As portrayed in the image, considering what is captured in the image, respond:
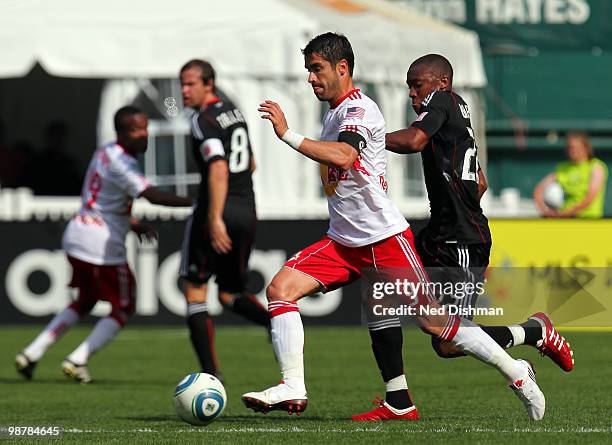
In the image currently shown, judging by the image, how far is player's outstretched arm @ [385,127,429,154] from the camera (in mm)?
7672

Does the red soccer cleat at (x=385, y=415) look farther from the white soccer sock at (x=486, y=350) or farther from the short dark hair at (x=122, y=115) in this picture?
the short dark hair at (x=122, y=115)

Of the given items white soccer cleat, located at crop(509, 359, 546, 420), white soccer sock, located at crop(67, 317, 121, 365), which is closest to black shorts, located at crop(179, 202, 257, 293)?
white soccer sock, located at crop(67, 317, 121, 365)

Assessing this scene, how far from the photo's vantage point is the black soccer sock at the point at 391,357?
26.7 ft

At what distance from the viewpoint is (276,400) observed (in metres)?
7.66

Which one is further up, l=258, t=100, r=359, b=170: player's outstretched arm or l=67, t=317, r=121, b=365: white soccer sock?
l=258, t=100, r=359, b=170: player's outstretched arm

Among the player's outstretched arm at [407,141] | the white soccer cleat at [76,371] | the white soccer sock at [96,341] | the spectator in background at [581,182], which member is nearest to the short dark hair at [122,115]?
the white soccer sock at [96,341]

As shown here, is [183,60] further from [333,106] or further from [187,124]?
[333,106]

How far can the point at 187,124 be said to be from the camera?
21.2m

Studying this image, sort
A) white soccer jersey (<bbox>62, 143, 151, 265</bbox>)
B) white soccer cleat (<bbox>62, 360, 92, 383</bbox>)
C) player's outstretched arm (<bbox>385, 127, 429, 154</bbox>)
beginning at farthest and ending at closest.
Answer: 1. white soccer jersey (<bbox>62, 143, 151, 265</bbox>)
2. white soccer cleat (<bbox>62, 360, 92, 383</bbox>)
3. player's outstretched arm (<bbox>385, 127, 429, 154</bbox>)

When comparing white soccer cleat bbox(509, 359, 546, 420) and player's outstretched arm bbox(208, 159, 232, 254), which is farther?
player's outstretched arm bbox(208, 159, 232, 254)

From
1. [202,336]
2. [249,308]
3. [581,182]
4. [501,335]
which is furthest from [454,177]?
[581,182]

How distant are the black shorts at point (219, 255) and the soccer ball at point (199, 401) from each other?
8.66 ft

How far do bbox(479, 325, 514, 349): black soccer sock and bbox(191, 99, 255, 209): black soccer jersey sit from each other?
291 centimetres

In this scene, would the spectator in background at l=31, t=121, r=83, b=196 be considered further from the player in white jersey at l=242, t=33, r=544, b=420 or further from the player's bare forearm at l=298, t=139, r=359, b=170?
the player's bare forearm at l=298, t=139, r=359, b=170
